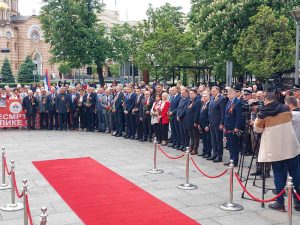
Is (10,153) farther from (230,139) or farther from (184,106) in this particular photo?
(230,139)

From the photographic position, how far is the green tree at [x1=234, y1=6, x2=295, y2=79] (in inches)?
906

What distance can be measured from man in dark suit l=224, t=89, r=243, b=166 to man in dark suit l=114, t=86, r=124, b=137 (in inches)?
275

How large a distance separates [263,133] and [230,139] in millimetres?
3822

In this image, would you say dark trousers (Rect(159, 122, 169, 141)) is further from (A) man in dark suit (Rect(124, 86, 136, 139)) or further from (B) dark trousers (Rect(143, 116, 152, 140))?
(A) man in dark suit (Rect(124, 86, 136, 139))

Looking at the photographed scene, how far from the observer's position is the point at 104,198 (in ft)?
29.3

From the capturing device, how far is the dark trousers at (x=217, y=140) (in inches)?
501

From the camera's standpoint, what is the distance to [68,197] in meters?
9.08

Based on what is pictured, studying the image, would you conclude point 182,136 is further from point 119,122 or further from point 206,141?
point 119,122

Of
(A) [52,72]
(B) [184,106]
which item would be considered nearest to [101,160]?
(B) [184,106]

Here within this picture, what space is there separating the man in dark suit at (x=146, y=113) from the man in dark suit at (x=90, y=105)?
12.4 feet

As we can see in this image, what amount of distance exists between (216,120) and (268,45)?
1208cm

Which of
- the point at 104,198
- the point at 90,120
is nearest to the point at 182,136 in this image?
the point at 104,198

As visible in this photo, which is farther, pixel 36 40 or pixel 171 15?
pixel 36 40

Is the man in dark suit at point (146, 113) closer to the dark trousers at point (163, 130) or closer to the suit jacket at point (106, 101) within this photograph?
the dark trousers at point (163, 130)
